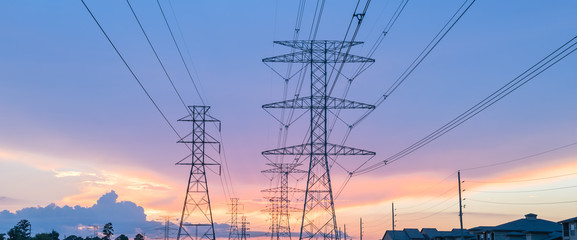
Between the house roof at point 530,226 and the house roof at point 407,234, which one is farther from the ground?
the house roof at point 530,226

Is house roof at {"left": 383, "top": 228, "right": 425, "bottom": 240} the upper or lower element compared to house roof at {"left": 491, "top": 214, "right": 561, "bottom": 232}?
lower

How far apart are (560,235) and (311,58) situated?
51533mm

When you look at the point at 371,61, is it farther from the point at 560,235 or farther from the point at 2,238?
the point at 2,238

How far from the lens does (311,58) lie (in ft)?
219

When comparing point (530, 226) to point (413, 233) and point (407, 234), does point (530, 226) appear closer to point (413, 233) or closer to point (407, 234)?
point (407, 234)

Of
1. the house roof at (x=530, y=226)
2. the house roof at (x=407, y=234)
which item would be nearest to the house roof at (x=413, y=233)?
the house roof at (x=407, y=234)

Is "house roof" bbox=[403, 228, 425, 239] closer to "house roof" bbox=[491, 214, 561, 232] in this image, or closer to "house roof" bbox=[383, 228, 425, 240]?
"house roof" bbox=[383, 228, 425, 240]

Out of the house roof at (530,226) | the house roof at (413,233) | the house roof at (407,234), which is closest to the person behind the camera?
the house roof at (530,226)

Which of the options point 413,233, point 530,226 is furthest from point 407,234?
point 530,226

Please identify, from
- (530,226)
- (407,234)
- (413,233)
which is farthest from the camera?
(413,233)

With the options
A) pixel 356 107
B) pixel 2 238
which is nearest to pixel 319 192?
pixel 356 107

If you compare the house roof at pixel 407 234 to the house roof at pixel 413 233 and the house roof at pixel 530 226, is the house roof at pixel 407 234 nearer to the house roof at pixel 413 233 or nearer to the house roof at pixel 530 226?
the house roof at pixel 413 233

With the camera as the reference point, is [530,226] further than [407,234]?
No

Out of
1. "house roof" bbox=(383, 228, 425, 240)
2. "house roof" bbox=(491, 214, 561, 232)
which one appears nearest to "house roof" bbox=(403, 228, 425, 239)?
"house roof" bbox=(383, 228, 425, 240)
